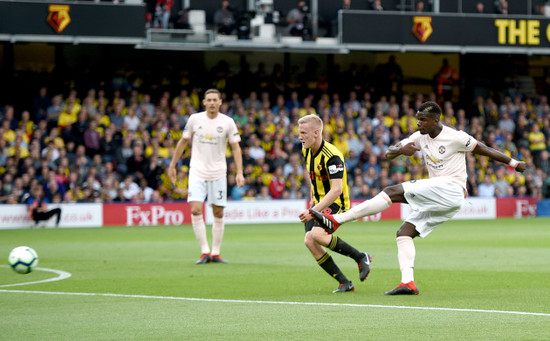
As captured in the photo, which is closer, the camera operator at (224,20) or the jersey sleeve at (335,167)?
the jersey sleeve at (335,167)

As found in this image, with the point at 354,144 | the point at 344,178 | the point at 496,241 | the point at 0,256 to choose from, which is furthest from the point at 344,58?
the point at 344,178

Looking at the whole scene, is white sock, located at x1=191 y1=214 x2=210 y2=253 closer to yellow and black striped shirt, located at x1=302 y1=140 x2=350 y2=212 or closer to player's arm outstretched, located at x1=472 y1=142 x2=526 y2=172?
yellow and black striped shirt, located at x1=302 y1=140 x2=350 y2=212

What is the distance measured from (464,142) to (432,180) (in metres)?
0.53

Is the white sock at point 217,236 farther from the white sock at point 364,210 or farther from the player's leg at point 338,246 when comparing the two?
the white sock at point 364,210

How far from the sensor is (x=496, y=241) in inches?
792

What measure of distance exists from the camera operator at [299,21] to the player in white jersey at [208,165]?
695 inches

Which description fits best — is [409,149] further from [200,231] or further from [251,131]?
[251,131]

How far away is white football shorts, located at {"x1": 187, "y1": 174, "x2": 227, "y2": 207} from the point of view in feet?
49.6

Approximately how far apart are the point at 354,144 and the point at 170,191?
6.81m

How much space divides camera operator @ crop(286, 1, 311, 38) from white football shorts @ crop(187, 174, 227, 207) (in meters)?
17.9

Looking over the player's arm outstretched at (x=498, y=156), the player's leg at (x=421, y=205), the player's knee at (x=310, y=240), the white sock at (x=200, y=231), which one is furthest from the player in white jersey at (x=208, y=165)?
the player's arm outstretched at (x=498, y=156)

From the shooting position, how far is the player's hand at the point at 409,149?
1016cm

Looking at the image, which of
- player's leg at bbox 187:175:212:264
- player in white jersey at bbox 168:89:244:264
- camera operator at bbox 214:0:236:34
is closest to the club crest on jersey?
player in white jersey at bbox 168:89:244:264

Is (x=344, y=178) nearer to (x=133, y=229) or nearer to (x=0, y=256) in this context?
(x=0, y=256)
